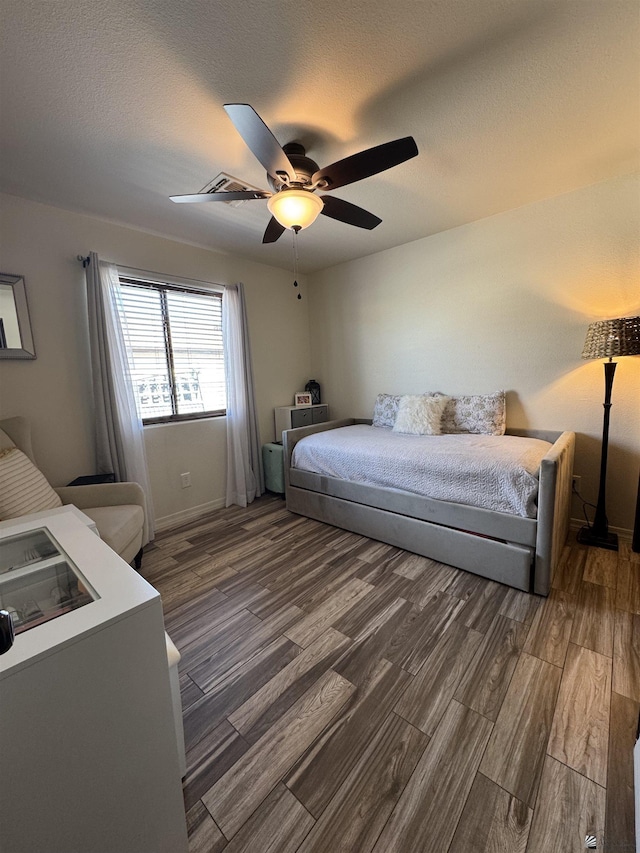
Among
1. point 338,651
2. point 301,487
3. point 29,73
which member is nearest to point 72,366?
point 29,73

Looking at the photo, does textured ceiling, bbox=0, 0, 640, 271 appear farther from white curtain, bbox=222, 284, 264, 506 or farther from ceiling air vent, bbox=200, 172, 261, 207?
white curtain, bbox=222, 284, 264, 506

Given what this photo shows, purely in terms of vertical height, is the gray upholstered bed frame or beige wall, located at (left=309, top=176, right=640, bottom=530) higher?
beige wall, located at (left=309, top=176, right=640, bottom=530)

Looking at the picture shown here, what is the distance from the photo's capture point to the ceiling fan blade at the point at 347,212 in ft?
5.94

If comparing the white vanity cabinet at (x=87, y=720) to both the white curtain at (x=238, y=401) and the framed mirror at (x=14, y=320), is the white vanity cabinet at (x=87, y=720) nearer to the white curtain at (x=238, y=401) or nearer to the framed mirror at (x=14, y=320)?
the framed mirror at (x=14, y=320)

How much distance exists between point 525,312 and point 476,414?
0.92 metres

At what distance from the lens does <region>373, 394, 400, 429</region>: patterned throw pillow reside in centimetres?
339

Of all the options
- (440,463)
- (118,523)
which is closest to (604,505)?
(440,463)

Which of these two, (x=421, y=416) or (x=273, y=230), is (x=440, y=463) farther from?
(x=273, y=230)

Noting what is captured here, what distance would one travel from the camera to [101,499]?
2.16 m

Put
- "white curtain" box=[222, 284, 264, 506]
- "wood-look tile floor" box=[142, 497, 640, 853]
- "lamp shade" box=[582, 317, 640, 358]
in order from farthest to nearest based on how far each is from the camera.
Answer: "white curtain" box=[222, 284, 264, 506] < "lamp shade" box=[582, 317, 640, 358] < "wood-look tile floor" box=[142, 497, 640, 853]

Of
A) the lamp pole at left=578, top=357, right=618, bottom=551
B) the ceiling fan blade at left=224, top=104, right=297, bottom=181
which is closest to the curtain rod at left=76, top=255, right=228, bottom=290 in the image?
the ceiling fan blade at left=224, top=104, right=297, bottom=181

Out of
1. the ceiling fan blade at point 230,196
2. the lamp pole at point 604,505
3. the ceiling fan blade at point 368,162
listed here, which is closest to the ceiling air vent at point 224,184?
the ceiling fan blade at point 230,196

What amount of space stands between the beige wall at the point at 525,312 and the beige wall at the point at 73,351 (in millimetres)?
1684

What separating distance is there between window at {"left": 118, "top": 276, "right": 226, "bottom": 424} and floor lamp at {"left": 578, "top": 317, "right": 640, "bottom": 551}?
3060mm
